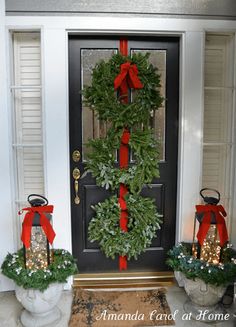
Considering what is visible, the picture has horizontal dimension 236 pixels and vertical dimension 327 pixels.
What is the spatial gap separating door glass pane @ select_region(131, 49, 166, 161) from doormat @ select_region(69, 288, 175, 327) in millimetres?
1148

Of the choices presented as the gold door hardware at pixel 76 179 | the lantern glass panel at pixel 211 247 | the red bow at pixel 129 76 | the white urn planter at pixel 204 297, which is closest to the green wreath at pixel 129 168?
the gold door hardware at pixel 76 179

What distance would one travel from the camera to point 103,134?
7.89 ft

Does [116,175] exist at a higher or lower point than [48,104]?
lower

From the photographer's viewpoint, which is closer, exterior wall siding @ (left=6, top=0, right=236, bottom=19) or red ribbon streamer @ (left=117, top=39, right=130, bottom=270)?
exterior wall siding @ (left=6, top=0, right=236, bottom=19)

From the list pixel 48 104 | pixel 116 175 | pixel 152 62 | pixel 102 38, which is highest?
pixel 102 38

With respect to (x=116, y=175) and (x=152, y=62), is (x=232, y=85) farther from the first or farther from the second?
(x=116, y=175)

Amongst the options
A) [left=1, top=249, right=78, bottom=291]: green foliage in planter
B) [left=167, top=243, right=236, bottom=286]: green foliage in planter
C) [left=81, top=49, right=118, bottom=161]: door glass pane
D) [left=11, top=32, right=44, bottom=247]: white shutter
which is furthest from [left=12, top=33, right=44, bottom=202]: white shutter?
[left=167, top=243, right=236, bottom=286]: green foliage in planter

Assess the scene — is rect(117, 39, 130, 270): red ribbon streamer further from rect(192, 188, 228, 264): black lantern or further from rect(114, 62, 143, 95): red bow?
rect(192, 188, 228, 264): black lantern

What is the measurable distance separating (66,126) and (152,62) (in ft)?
2.90

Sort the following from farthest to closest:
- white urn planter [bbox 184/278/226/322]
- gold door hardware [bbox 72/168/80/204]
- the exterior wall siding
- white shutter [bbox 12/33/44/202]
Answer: gold door hardware [bbox 72/168/80/204] → white shutter [bbox 12/33/44/202] → the exterior wall siding → white urn planter [bbox 184/278/226/322]

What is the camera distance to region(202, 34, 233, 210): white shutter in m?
2.37

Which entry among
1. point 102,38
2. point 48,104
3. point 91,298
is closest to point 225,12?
point 102,38

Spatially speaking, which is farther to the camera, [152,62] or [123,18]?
[152,62]

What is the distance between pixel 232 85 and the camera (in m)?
2.36
